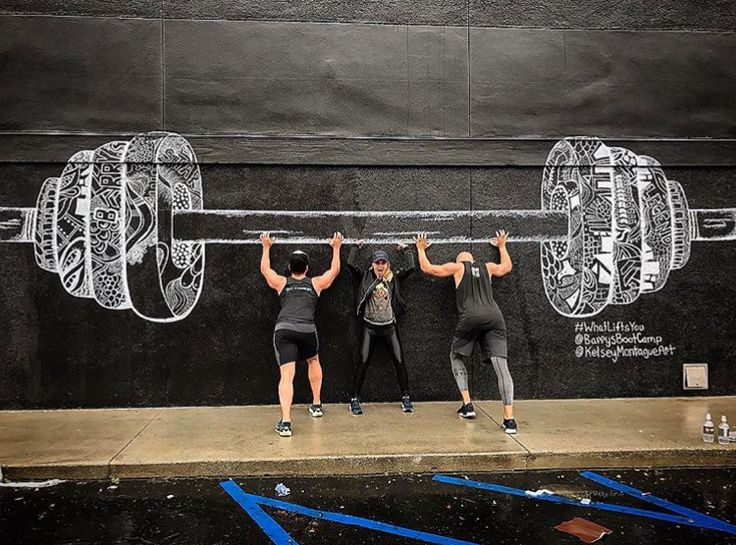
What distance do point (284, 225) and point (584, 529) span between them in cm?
499

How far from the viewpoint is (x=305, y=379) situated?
24.8 ft

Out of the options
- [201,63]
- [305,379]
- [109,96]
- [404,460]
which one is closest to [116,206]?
[109,96]

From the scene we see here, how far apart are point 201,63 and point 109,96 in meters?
1.26

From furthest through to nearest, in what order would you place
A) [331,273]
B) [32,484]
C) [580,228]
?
[580,228], [331,273], [32,484]

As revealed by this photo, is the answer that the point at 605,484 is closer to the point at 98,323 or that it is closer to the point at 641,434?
the point at 641,434

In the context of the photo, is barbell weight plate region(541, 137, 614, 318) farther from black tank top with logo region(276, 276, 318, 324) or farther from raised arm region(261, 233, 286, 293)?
raised arm region(261, 233, 286, 293)

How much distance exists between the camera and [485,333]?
6.69 m

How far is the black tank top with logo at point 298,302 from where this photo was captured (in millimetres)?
6508

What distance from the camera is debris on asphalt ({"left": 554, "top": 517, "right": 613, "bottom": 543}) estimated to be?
405 cm

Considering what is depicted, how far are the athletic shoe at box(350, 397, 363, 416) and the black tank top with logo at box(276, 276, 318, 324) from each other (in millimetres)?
1174

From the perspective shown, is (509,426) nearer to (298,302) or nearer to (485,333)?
(485,333)

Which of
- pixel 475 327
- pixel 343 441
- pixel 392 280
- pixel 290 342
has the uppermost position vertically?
pixel 392 280

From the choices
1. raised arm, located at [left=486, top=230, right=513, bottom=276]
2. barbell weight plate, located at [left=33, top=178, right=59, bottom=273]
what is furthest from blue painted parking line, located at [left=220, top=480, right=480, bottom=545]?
barbell weight plate, located at [left=33, top=178, right=59, bottom=273]

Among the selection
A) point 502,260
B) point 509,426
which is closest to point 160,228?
point 502,260
